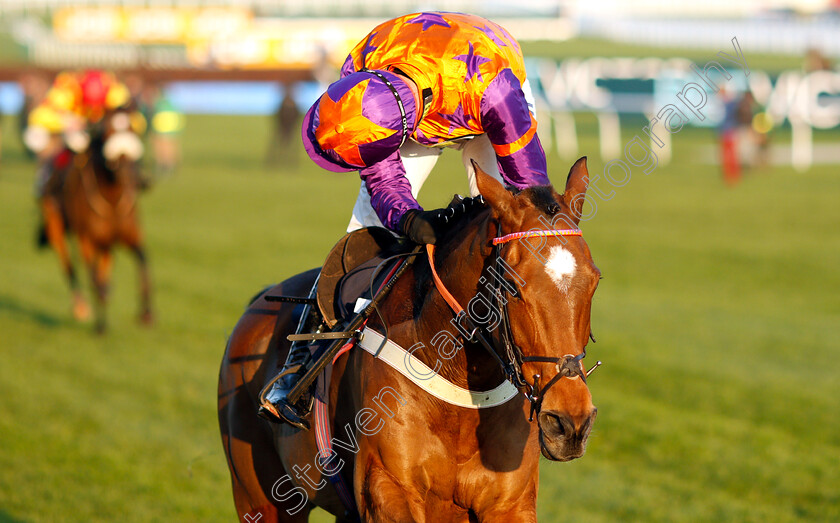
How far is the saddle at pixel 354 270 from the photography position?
3283 mm

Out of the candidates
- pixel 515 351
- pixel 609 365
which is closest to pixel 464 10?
pixel 609 365

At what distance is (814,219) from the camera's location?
1608cm

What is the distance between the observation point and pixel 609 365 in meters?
8.71

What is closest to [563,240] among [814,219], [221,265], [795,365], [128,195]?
[795,365]

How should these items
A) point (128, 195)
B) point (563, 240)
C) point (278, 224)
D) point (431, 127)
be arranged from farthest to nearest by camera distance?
point (278, 224) < point (128, 195) < point (431, 127) < point (563, 240)

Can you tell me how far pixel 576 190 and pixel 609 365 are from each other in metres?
6.21

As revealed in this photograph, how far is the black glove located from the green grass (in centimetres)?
180

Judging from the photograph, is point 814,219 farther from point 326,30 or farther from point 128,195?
point 326,30

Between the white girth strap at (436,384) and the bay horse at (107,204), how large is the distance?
7.96 metres

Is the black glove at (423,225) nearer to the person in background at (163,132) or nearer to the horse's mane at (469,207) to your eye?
the horse's mane at (469,207)

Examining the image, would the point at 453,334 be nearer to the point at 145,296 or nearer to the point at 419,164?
the point at 419,164

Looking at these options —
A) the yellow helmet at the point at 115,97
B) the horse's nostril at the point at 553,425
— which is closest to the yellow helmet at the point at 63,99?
the yellow helmet at the point at 115,97

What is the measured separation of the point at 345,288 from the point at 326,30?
3361 centimetres

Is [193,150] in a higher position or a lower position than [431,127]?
lower
